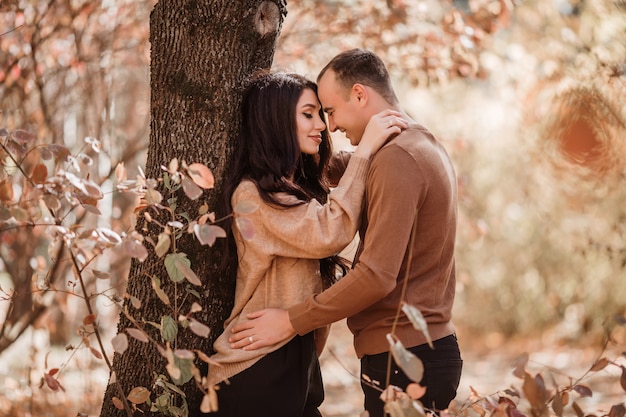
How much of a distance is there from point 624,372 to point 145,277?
1.76 metres

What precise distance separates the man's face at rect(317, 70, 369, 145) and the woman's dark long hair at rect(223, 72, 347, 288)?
91 millimetres

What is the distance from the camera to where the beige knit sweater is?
9.05 feet

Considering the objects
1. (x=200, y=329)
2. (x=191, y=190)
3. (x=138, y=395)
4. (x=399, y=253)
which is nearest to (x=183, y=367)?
(x=200, y=329)

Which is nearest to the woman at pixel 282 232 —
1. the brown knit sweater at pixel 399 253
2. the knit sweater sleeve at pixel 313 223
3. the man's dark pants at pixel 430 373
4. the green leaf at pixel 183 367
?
the knit sweater sleeve at pixel 313 223

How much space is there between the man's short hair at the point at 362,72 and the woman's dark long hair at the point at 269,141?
16cm

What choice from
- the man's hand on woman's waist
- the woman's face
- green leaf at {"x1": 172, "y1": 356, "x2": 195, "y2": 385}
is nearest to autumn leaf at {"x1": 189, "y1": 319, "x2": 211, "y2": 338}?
green leaf at {"x1": 172, "y1": 356, "x2": 195, "y2": 385}

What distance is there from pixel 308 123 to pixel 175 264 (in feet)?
3.11

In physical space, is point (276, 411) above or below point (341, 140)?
below

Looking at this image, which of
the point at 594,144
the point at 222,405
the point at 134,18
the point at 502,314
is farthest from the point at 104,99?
the point at 502,314

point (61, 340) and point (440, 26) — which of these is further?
point (61, 340)

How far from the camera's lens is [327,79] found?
10.1ft

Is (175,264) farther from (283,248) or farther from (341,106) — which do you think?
(341,106)

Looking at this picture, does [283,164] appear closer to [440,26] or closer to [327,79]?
[327,79]

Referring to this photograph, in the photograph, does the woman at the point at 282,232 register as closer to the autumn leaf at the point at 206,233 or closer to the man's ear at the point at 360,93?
the man's ear at the point at 360,93
